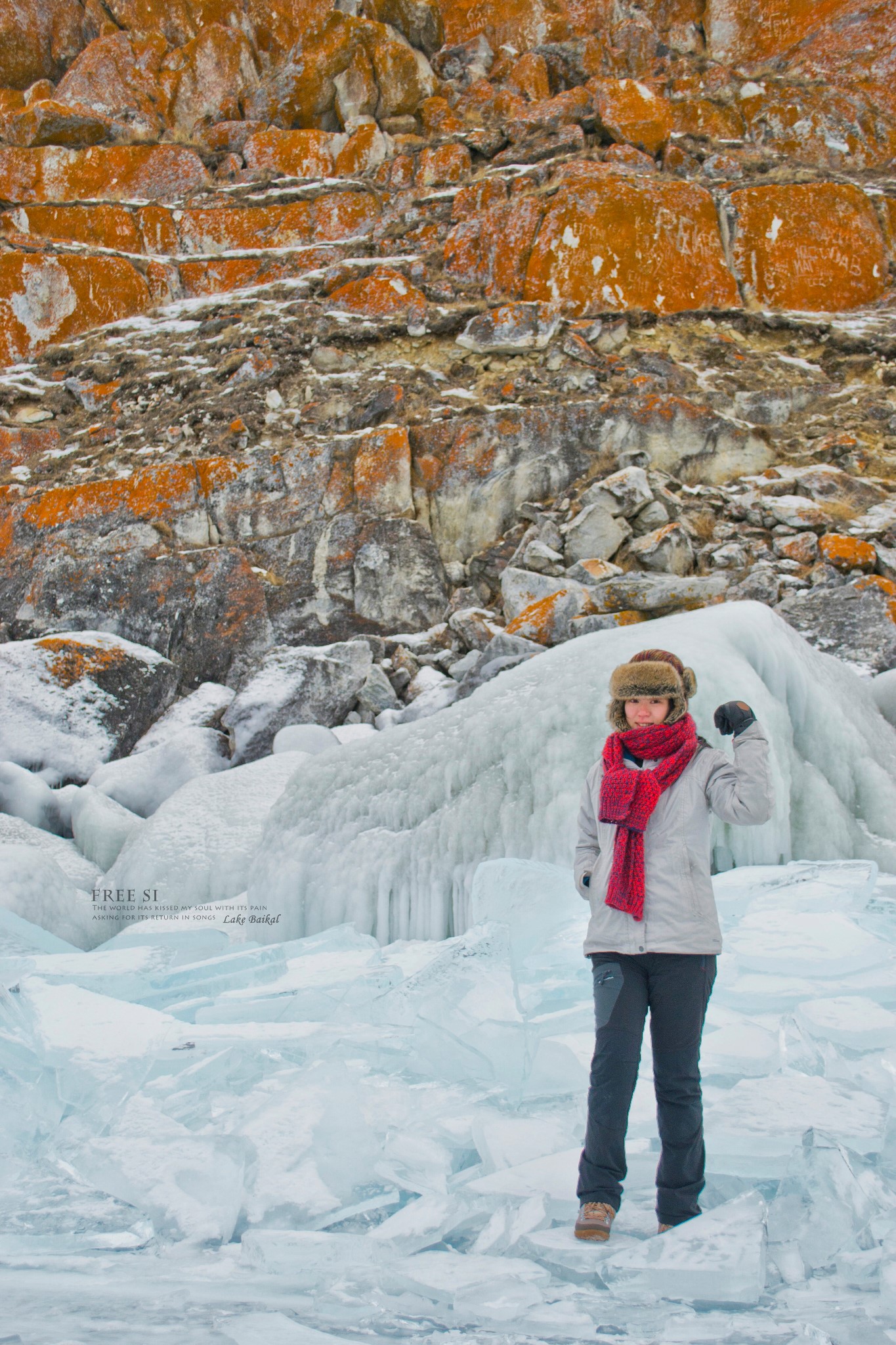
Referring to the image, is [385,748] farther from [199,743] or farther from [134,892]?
[199,743]

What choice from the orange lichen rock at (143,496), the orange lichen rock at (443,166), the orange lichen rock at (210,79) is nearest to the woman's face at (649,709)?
the orange lichen rock at (143,496)

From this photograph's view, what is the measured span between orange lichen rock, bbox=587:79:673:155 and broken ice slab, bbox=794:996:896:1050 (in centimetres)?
1640

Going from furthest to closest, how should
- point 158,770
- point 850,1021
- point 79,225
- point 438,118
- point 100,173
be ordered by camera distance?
point 438,118 < point 100,173 < point 79,225 < point 158,770 < point 850,1021

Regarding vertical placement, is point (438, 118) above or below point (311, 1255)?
above

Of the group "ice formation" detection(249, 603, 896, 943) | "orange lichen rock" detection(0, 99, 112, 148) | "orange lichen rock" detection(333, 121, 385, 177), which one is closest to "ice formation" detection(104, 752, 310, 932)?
"ice formation" detection(249, 603, 896, 943)

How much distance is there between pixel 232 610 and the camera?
10.3 m

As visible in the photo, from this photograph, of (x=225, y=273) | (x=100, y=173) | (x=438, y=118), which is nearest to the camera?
(x=225, y=273)

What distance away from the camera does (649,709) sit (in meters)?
2.06

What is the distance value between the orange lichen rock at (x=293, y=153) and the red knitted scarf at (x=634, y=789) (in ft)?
62.3

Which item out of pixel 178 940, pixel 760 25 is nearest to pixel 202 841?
pixel 178 940

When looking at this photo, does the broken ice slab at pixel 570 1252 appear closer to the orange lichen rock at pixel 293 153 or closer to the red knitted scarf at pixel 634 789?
the red knitted scarf at pixel 634 789

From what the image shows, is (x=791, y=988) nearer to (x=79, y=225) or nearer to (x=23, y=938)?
(x=23, y=938)

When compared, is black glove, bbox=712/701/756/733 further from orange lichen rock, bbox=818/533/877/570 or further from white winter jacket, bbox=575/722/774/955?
orange lichen rock, bbox=818/533/877/570

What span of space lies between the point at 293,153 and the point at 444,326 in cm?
779
